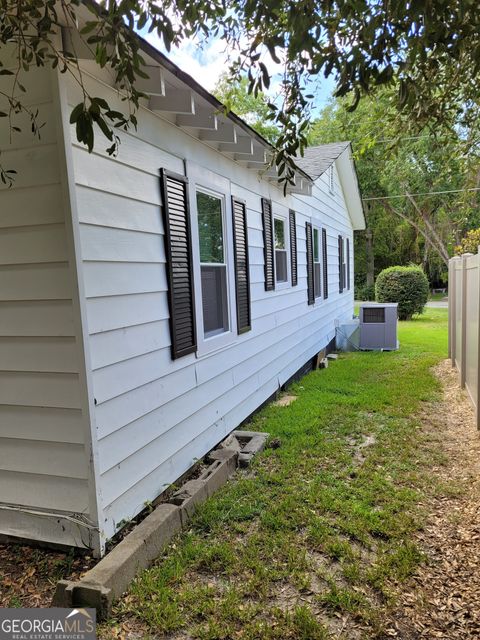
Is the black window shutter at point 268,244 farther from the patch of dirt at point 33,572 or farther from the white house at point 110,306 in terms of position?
the patch of dirt at point 33,572

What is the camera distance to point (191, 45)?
2742mm

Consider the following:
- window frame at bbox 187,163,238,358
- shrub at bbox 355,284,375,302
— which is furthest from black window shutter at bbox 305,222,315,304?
shrub at bbox 355,284,375,302

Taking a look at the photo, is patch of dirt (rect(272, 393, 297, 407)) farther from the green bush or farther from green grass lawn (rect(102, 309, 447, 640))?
the green bush

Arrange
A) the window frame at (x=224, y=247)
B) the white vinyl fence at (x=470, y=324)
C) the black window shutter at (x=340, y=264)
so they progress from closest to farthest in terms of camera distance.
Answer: the window frame at (x=224, y=247) → the white vinyl fence at (x=470, y=324) → the black window shutter at (x=340, y=264)

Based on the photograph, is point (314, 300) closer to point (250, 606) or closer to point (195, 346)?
point (195, 346)

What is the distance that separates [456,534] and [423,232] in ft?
82.1

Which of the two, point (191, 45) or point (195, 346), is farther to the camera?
point (195, 346)

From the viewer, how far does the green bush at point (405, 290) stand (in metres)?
15.8

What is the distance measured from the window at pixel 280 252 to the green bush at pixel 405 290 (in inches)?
403

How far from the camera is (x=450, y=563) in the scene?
2561mm

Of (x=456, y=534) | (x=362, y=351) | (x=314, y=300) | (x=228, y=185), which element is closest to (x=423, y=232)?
(x=362, y=351)

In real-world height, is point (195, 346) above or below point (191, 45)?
below

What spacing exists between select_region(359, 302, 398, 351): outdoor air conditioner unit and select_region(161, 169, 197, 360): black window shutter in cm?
718

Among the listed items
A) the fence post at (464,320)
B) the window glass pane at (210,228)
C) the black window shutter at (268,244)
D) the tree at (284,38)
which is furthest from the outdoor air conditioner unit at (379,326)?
the tree at (284,38)
